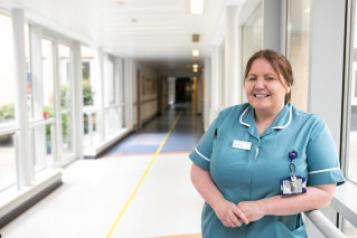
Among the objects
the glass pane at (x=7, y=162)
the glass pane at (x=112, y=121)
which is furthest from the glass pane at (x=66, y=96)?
the glass pane at (x=112, y=121)

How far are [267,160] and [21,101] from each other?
4.23m

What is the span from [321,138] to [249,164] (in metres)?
0.28

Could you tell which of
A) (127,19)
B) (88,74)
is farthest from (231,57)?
(88,74)

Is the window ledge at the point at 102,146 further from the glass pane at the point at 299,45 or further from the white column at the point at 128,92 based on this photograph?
the glass pane at the point at 299,45

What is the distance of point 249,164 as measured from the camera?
1.27 metres

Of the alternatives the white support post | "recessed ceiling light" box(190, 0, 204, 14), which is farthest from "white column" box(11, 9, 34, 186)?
the white support post

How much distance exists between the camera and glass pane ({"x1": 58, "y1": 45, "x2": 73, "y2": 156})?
23.4ft

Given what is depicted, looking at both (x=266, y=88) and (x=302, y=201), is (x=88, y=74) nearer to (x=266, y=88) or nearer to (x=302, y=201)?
(x=266, y=88)

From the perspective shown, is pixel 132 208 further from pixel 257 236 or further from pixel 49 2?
Result: pixel 257 236

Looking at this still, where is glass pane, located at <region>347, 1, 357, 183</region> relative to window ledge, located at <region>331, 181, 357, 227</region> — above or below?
above

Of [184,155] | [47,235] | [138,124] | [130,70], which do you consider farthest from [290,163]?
[138,124]

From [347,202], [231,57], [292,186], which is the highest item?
[231,57]

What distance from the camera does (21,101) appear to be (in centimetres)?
462

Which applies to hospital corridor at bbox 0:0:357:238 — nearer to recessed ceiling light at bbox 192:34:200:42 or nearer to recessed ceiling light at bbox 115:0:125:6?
recessed ceiling light at bbox 115:0:125:6
